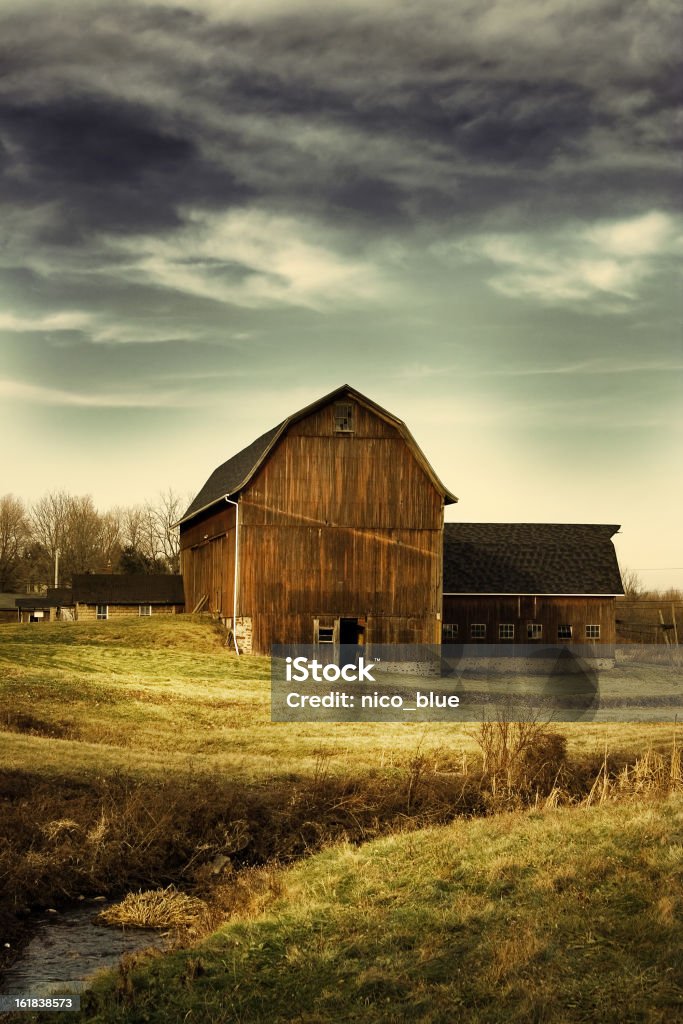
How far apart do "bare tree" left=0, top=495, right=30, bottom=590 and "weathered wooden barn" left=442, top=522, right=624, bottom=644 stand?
63.3 meters

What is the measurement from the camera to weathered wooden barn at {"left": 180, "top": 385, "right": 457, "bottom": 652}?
3434 cm

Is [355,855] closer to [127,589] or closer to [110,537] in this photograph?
[127,589]

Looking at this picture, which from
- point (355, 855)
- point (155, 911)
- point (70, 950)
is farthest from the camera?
→ point (355, 855)

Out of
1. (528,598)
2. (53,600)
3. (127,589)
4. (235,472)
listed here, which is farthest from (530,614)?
(53,600)

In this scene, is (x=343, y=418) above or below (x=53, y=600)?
above

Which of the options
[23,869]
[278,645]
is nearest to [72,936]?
[23,869]

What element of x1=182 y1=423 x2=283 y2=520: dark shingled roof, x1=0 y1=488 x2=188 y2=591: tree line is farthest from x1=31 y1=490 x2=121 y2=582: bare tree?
x1=182 y1=423 x2=283 y2=520: dark shingled roof

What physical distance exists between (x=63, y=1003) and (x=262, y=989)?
1.73 meters

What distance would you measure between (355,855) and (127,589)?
36.5 m

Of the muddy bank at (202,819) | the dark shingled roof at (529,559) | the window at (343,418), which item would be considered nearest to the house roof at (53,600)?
the dark shingled roof at (529,559)

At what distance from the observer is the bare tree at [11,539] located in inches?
3809

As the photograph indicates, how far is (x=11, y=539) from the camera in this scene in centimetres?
10231

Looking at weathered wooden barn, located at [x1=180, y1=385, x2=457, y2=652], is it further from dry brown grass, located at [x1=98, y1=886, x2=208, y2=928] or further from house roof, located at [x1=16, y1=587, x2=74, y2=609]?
dry brown grass, located at [x1=98, y1=886, x2=208, y2=928]

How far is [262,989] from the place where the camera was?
31.1 ft
